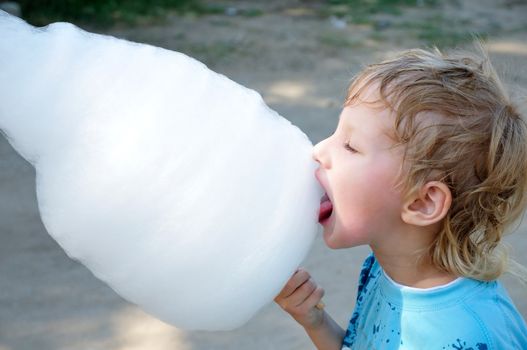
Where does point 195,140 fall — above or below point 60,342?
above

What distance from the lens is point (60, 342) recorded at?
274 centimetres

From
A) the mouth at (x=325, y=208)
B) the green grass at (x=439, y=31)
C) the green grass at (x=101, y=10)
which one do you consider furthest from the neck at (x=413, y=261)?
the green grass at (x=101, y=10)

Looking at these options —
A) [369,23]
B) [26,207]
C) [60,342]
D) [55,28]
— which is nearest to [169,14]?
[369,23]

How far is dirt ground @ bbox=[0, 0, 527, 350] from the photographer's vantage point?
279 cm

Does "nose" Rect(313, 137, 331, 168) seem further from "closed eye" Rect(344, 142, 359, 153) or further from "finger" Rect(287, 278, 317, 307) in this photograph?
"finger" Rect(287, 278, 317, 307)

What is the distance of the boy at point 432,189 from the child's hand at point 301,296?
0.19m

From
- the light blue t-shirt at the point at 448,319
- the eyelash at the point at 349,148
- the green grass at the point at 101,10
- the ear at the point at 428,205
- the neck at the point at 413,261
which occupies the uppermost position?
the eyelash at the point at 349,148

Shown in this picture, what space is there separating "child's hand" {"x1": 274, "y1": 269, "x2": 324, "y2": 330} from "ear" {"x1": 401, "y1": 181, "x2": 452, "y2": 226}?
303mm

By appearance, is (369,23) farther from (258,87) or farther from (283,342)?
(283,342)

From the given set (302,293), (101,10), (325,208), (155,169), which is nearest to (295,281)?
(302,293)

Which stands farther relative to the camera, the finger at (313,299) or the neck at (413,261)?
the finger at (313,299)

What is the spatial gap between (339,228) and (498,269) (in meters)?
0.33

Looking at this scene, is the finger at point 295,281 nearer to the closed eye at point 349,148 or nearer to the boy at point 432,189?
the boy at point 432,189

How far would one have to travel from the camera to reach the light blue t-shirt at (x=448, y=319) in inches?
60.2
